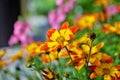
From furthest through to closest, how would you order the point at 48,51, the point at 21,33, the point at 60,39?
the point at 21,33
the point at 48,51
the point at 60,39

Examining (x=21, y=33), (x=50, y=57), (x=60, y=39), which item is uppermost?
(x=60, y=39)

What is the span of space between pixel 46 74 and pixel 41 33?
10.1ft

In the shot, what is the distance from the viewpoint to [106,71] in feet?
4.12

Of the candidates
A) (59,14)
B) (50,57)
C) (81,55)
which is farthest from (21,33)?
(81,55)

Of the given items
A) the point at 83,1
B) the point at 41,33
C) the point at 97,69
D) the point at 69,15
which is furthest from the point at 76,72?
the point at 83,1

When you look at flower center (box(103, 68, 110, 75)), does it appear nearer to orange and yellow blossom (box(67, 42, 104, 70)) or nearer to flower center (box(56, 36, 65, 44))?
orange and yellow blossom (box(67, 42, 104, 70))

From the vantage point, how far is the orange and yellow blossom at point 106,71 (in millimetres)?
1231

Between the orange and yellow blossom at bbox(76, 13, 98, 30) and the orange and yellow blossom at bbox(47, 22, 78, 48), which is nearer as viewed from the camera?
the orange and yellow blossom at bbox(47, 22, 78, 48)

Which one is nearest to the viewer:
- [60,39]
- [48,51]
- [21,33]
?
[60,39]

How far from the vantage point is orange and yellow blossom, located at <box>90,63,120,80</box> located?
1231 millimetres

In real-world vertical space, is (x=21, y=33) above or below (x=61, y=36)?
below

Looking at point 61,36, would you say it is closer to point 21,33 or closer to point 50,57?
point 50,57

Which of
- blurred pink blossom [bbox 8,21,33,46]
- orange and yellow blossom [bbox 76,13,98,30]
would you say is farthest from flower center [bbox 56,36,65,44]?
orange and yellow blossom [bbox 76,13,98,30]

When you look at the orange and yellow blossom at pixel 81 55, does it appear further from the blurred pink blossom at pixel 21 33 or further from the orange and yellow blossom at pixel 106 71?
the blurred pink blossom at pixel 21 33
